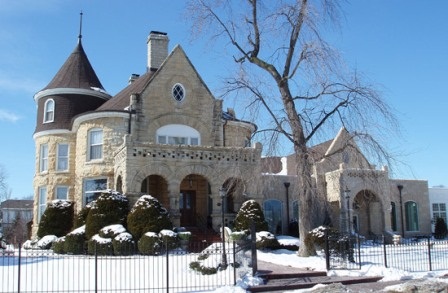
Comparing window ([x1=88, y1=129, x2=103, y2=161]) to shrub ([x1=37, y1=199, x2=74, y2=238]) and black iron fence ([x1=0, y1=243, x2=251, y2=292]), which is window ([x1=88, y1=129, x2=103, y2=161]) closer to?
shrub ([x1=37, y1=199, x2=74, y2=238])

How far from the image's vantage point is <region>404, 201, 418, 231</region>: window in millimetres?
38062

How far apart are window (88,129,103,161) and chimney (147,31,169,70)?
617cm

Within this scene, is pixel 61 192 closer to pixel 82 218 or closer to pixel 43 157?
pixel 43 157

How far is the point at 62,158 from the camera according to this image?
33.3m

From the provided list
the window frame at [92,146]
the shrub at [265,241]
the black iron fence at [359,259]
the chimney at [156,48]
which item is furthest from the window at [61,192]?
the black iron fence at [359,259]

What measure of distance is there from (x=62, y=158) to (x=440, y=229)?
27471mm

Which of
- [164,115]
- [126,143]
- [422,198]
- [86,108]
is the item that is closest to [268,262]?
[126,143]

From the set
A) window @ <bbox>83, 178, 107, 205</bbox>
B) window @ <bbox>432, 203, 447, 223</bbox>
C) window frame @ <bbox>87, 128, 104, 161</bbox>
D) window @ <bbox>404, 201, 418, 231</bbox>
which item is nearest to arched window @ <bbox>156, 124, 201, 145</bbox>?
window frame @ <bbox>87, 128, 104, 161</bbox>

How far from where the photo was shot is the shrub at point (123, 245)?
22766 mm

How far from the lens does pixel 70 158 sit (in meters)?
33.0

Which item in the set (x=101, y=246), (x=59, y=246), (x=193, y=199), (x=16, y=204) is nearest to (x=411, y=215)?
(x=193, y=199)

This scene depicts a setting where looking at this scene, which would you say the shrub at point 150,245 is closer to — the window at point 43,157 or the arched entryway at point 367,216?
the window at point 43,157

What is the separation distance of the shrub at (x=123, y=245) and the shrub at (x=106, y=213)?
5.79 ft

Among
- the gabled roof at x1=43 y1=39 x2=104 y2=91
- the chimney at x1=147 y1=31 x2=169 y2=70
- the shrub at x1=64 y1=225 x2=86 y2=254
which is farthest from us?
the gabled roof at x1=43 y1=39 x2=104 y2=91
